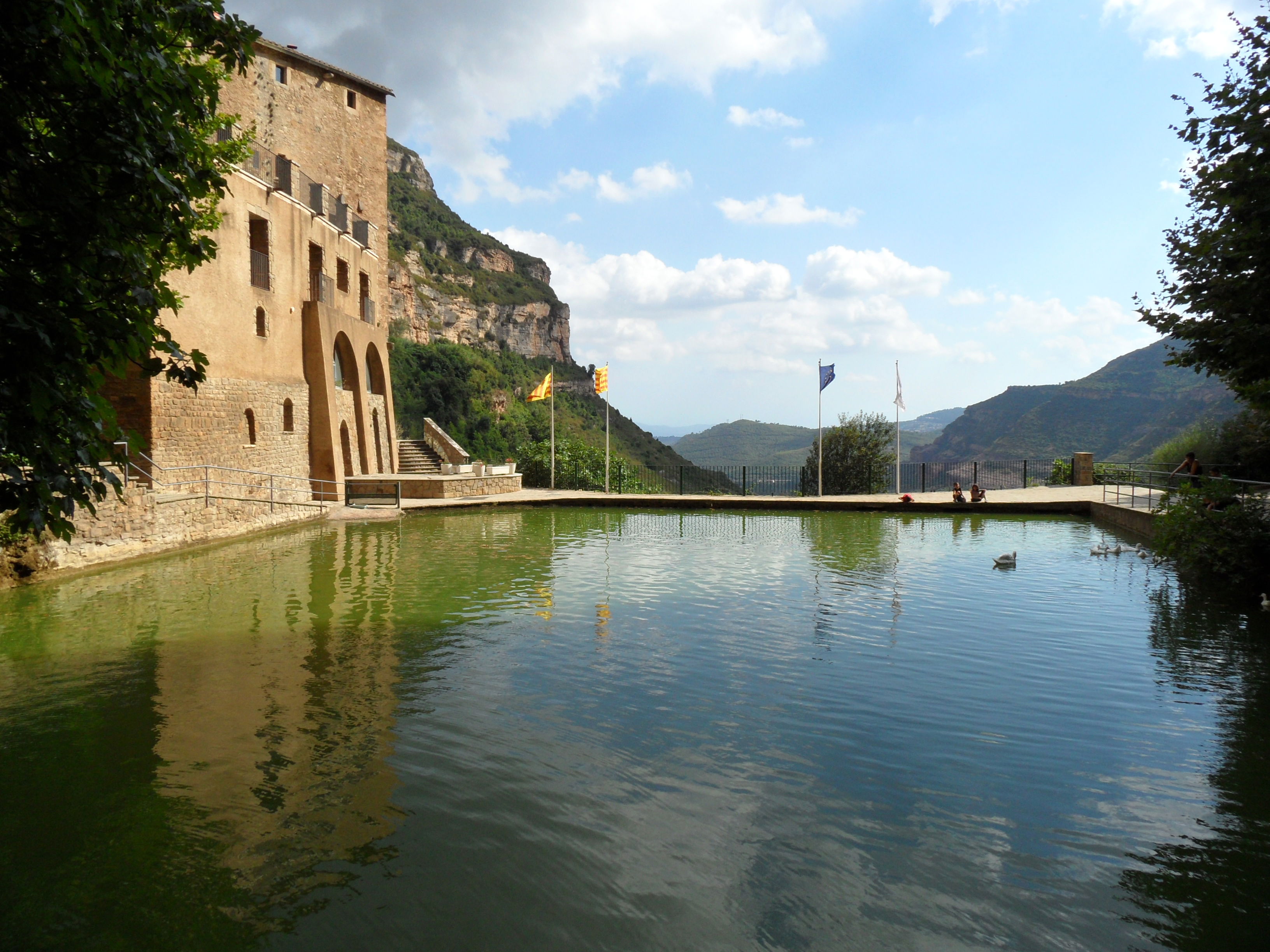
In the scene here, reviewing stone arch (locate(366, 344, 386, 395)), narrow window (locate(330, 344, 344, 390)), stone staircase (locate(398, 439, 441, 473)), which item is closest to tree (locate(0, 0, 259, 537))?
narrow window (locate(330, 344, 344, 390))

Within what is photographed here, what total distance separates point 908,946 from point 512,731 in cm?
344

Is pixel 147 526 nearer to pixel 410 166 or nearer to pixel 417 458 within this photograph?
pixel 417 458

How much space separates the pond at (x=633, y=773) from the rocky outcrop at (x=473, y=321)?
261ft

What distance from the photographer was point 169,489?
16906 millimetres

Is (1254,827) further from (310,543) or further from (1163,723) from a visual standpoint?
(310,543)

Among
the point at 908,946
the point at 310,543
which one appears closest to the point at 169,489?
the point at 310,543

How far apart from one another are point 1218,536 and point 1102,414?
104238 millimetres

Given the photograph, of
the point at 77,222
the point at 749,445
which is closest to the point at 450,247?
the point at 749,445

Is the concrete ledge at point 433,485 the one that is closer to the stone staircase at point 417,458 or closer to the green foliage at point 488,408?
the stone staircase at point 417,458

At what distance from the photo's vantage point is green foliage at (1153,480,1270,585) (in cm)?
1227

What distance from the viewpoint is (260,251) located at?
2400 centimetres

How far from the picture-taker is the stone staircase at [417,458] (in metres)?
34.4

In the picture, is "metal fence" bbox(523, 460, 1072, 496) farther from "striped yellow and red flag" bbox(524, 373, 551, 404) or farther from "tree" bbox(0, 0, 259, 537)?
"tree" bbox(0, 0, 259, 537)

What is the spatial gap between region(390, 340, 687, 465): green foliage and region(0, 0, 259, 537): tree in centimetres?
6382
